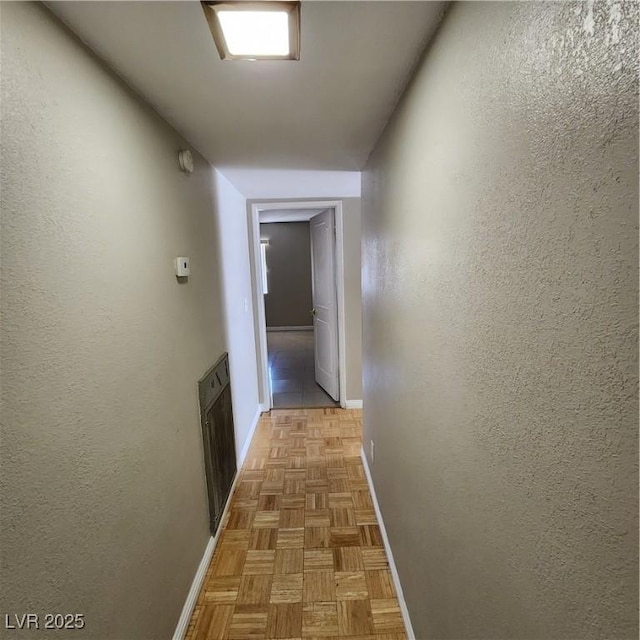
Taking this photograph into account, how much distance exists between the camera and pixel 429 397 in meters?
1.12

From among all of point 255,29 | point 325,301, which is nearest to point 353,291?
point 325,301

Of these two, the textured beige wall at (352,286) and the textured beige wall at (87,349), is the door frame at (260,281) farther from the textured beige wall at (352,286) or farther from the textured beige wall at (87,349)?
the textured beige wall at (87,349)

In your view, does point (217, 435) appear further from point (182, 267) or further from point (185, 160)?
point (185, 160)

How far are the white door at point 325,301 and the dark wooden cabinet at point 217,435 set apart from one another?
5.16 feet

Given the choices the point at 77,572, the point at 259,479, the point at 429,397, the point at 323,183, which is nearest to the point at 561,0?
the point at 429,397

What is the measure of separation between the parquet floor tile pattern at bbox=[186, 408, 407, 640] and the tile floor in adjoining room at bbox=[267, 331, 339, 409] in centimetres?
107

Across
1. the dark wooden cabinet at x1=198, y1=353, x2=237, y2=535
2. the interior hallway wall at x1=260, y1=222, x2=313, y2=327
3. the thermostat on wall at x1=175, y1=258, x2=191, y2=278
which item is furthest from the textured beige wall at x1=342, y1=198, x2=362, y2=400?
the interior hallway wall at x1=260, y1=222, x2=313, y2=327

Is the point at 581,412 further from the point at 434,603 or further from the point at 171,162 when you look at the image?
the point at 171,162

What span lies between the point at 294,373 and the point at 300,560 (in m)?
3.16

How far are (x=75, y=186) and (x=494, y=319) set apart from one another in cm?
108

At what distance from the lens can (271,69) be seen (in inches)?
44.0

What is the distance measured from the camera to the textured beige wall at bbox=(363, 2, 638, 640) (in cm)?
42

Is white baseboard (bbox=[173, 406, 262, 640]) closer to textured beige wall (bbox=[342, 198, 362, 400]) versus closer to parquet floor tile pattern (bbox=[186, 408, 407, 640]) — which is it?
parquet floor tile pattern (bbox=[186, 408, 407, 640])

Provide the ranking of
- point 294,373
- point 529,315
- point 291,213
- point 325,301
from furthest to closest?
point 294,373, point 291,213, point 325,301, point 529,315
